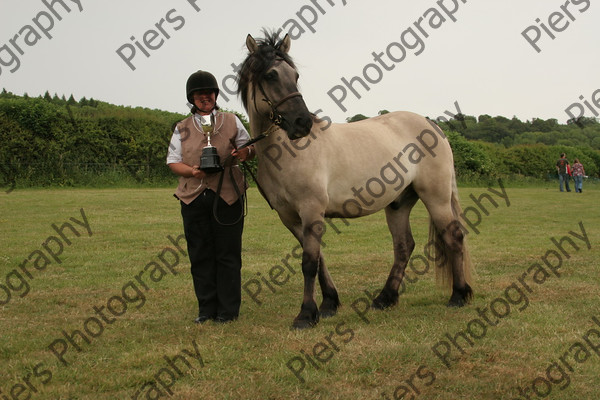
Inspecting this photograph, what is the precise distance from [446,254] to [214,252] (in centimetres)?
241

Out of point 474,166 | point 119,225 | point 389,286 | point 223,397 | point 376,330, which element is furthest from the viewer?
point 474,166

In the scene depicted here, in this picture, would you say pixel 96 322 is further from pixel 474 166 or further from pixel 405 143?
pixel 474 166

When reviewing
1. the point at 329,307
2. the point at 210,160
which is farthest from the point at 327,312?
the point at 210,160

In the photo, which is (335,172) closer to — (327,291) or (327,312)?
(327,291)

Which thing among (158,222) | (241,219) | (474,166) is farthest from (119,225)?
(474,166)

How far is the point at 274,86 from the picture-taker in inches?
165

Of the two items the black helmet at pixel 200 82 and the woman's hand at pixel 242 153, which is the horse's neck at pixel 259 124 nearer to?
the woman's hand at pixel 242 153

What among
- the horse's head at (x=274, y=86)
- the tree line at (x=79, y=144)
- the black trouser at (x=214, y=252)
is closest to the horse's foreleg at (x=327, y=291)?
the black trouser at (x=214, y=252)

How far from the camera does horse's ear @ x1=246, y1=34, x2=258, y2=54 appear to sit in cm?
431

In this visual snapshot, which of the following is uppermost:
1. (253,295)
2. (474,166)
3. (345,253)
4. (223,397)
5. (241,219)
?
(241,219)

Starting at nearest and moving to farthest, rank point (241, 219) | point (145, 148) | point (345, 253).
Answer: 1. point (241, 219)
2. point (345, 253)
3. point (145, 148)

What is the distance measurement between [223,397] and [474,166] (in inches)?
1226

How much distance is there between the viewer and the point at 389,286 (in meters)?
5.44

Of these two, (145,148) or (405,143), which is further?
(145,148)
